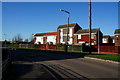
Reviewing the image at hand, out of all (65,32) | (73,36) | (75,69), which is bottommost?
(75,69)

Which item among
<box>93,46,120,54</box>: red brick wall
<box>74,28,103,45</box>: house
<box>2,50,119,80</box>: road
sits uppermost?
<box>74,28,103,45</box>: house

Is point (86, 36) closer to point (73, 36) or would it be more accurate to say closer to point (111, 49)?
point (73, 36)

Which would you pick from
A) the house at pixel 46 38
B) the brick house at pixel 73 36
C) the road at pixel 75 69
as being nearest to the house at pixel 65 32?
the brick house at pixel 73 36

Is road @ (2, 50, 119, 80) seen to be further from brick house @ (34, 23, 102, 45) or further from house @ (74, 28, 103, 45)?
brick house @ (34, 23, 102, 45)

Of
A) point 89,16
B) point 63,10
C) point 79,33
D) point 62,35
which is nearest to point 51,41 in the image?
point 62,35

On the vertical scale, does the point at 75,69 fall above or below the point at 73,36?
below

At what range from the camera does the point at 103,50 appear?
3962 cm

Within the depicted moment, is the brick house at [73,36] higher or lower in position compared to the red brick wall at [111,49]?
higher

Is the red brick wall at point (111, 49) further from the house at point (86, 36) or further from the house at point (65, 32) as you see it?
the house at point (65, 32)

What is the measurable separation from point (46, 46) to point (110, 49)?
77.3ft

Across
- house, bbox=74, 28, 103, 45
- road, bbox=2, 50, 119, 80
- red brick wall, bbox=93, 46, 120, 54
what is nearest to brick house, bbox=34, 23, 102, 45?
house, bbox=74, 28, 103, 45

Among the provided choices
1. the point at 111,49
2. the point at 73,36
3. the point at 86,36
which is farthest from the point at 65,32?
the point at 111,49

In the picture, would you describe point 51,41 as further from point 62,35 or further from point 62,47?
point 62,47

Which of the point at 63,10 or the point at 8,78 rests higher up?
the point at 63,10
